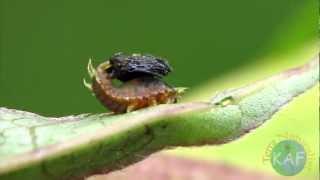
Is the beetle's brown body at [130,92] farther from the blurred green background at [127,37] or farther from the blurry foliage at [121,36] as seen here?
the blurry foliage at [121,36]

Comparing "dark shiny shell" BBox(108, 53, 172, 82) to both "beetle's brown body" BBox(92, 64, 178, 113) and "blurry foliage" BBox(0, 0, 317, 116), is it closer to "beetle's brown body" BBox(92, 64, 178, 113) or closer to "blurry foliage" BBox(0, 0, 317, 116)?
"beetle's brown body" BBox(92, 64, 178, 113)

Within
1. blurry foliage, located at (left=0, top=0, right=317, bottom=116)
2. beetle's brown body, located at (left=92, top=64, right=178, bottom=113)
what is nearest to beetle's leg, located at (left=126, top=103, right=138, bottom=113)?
beetle's brown body, located at (left=92, top=64, right=178, bottom=113)

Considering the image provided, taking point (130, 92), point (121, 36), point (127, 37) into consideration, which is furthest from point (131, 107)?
point (121, 36)

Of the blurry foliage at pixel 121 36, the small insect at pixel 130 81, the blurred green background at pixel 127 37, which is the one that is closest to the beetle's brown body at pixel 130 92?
the small insect at pixel 130 81

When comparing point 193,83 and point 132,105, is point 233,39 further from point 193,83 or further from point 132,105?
point 132,105

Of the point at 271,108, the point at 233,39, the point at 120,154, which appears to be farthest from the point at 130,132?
the point at 233,39

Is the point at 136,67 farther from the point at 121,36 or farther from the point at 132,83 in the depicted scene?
the point at 121,36
